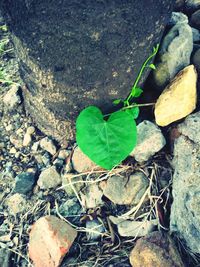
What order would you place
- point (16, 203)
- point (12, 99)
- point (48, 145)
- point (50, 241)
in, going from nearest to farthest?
point (50, 241) < point (16, 203) < point (48, 145) < point (12, 99)

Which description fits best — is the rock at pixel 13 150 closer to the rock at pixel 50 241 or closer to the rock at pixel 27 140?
the rock at pixel 27 140

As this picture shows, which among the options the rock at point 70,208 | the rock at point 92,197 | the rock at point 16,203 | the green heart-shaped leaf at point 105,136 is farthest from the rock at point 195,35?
Result: the rock at point 16,203

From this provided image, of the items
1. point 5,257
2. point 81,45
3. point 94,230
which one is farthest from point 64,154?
point 81,45

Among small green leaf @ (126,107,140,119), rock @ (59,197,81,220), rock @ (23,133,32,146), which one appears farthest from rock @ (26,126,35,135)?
small green leaf @ (126,107,140,119)

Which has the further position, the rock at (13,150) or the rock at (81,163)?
the rock at (13,150)

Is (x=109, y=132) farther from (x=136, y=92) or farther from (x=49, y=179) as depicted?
(x=49, y=179)
